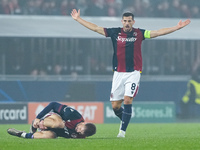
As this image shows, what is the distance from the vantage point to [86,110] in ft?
64.4

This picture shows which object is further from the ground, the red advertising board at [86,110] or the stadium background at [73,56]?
the stadium background at [73,56]

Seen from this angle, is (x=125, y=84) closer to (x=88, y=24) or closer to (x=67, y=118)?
(x=88, y=24)

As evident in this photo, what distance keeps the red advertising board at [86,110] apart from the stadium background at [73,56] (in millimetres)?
160

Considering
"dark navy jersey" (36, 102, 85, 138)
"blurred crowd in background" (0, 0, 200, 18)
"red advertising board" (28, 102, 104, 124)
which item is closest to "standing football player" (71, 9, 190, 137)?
"dark navy jersey" (36, 102, 85, 138)

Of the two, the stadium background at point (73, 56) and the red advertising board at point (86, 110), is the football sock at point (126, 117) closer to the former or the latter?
the red advertising board at point (86, 110)

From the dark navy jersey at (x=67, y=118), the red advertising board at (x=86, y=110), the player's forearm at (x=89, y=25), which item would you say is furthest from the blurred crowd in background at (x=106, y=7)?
the dark navy jersey at (x=67, y=118)

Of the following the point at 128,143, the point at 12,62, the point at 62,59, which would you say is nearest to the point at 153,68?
the point at 62,59

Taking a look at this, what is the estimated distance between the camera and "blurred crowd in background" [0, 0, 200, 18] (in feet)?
73.1

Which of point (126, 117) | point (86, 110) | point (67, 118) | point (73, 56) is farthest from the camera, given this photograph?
point (73, 56)

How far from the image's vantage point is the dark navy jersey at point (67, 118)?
32.9 feet

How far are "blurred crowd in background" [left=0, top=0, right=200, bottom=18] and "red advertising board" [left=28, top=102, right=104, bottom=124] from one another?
4.24m

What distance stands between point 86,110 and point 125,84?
8.47 m

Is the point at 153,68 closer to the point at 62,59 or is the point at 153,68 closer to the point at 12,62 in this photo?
the point at 62,59

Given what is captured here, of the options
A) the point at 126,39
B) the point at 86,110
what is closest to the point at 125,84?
the point at 126,39
